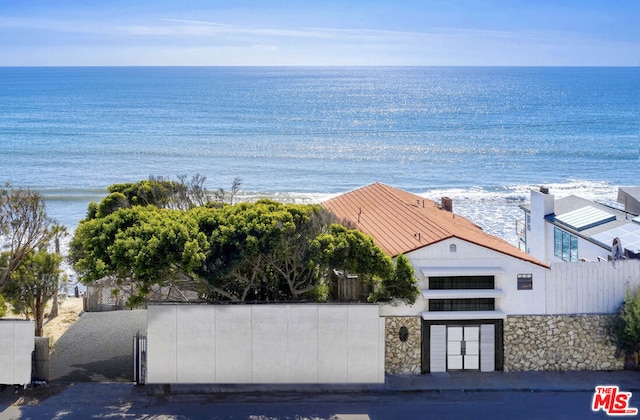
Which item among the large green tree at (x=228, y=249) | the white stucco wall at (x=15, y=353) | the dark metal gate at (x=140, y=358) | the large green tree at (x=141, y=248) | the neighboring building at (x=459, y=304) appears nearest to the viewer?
the large green tree at (x=141, y=248)

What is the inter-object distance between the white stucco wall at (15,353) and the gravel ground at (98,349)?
102 centimetres

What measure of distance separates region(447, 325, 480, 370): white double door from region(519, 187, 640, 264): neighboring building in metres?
5.50

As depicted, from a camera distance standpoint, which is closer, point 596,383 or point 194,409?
point 194,409

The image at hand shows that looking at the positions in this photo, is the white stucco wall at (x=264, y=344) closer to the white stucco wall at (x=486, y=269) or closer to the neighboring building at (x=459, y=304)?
the neighboring building at (x=459, y=304)

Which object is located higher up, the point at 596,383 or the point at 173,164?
the point at 173,164

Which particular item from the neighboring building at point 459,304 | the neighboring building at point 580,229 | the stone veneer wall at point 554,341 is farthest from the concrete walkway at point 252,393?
the neighboring building at point 580,229

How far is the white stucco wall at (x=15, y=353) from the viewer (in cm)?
2122

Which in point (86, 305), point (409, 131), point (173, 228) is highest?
point (409, 131)

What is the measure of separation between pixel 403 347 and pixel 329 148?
64.3 metres

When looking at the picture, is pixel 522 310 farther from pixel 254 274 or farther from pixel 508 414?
pixel 254 274

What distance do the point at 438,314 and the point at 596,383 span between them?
457cm

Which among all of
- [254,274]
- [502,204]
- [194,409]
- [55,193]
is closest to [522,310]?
[254,274]

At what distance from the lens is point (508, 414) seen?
1986 centimetres

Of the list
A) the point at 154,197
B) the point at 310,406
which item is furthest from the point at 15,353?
the point at 310,406
